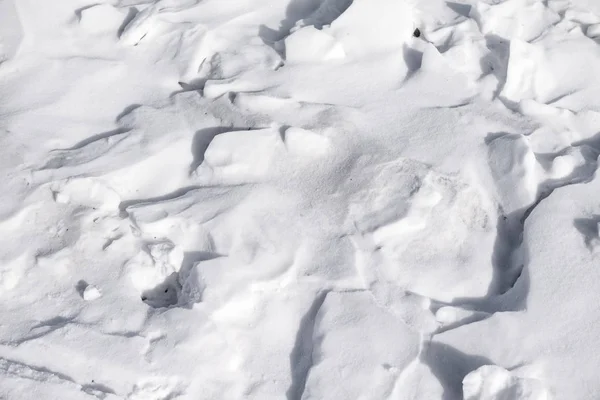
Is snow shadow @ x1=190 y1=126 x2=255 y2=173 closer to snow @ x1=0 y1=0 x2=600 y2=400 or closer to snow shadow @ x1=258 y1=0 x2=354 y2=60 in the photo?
snow @ x1=0 y1=0 x2=600 y2=400

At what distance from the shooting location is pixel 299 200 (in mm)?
1959

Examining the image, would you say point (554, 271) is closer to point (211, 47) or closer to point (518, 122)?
point (518, 122)

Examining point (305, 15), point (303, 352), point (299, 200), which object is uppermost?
point (305, 15)

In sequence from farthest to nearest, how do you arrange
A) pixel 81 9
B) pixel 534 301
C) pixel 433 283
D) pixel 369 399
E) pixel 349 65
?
pixel 81 9 → pixel 349 65 → pixel 433 283 → pixel 534 301 → pixel 369 399

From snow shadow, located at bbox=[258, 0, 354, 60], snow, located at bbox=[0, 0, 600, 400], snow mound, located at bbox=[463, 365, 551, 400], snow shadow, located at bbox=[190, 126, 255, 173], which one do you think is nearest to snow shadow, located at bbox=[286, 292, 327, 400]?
snow, located at bbox=[0, 0, 600, 400]

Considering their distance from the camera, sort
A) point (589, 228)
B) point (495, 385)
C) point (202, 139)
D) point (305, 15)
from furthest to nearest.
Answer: point (305, 15)
point (202, 139)
point (589, 228)
point (495, 385)

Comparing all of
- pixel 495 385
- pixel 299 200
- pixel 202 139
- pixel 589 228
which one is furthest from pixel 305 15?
pixel 495 385

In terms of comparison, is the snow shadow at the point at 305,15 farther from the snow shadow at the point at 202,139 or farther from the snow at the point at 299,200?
the snow shadow at the point at 202,139

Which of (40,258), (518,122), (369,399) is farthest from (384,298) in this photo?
(40,258)

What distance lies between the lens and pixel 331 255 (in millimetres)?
1821

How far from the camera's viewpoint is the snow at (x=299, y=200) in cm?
162

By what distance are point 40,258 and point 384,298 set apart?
0.98 meters

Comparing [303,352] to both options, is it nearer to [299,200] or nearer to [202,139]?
[299,200]

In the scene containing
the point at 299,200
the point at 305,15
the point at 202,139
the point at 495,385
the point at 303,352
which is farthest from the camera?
the point at 305,15
